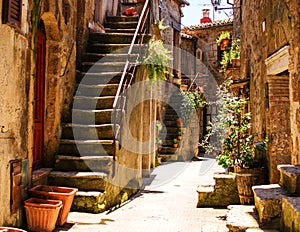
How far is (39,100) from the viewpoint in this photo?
20.7 feet

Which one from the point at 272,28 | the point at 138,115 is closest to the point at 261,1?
the point at 272,28

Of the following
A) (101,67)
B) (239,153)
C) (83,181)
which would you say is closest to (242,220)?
(239,153)

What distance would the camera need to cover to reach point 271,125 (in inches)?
255

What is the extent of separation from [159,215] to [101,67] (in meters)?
3.61

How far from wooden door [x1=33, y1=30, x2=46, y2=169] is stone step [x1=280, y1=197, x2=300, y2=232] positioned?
402 cm

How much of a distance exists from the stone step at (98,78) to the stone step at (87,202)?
9.12ft

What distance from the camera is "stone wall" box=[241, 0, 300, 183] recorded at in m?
5.28

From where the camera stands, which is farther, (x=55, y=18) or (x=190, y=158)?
(x=190, y=158)

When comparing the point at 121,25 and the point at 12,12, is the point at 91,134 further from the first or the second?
the point at 121,25

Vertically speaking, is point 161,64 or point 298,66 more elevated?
point 161,64

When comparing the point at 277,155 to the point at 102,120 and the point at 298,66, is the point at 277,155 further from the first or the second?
the point at 102,120

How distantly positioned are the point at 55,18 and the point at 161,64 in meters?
2.83

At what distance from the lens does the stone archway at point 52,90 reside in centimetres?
645

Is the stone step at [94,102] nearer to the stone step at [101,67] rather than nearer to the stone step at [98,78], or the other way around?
the stone step at [98,78]
